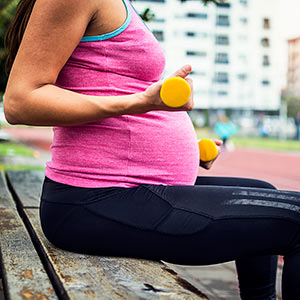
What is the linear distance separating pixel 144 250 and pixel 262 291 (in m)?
0.58

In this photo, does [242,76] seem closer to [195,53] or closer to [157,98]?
[195,53]

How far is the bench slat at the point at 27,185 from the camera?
271 cm

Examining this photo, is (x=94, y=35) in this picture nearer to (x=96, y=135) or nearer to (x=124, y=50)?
(x=124, y=50)

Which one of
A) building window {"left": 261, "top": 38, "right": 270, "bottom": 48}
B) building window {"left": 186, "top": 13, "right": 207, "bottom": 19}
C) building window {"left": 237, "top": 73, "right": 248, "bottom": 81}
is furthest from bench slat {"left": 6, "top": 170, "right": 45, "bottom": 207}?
building window {"left": 261, "top": 38, "right": 270, "bottom": 48}

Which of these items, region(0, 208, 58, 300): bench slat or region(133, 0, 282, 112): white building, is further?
region(133, 0, 282, 112): white building

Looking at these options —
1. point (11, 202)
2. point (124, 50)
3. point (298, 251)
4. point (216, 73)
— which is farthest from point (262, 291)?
point (216, 73)

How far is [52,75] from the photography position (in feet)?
4.66

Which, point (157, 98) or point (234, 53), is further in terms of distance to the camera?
point (234, 53)

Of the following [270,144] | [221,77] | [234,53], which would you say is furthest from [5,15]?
[234,53]

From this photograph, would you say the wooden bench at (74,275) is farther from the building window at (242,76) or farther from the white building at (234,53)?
the building window at (242,76)

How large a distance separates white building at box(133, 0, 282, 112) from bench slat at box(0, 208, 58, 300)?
70.2 meters

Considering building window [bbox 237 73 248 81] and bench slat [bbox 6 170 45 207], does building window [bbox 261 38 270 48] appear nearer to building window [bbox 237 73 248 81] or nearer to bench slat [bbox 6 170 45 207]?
building window [bbox 237 73 248 81]

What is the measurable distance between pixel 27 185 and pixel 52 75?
2059mm

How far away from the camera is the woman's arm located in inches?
54.2
